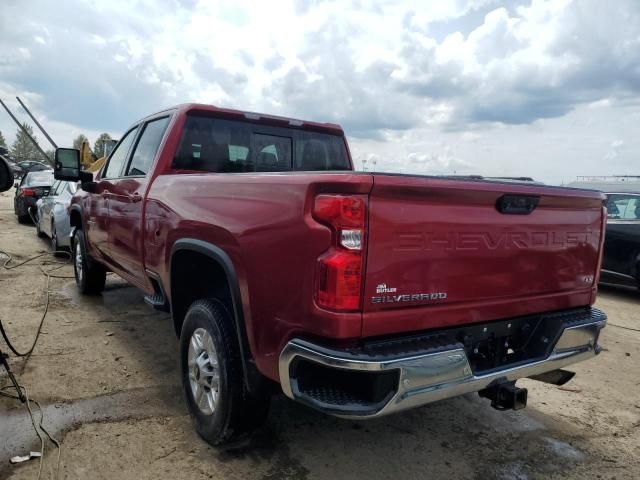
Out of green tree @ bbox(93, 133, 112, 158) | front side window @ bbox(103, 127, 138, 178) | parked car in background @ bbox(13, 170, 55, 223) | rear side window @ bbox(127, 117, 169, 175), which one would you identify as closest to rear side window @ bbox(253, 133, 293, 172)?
rear side window @ bbox(127, 117, 169, 175)

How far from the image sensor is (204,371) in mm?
2941

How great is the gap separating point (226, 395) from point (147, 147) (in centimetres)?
252

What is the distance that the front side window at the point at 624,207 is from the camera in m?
7.93

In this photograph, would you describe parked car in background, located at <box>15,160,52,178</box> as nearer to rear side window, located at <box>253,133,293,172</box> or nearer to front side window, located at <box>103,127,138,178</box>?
front side window, located at <box>103,127,138,178</box>

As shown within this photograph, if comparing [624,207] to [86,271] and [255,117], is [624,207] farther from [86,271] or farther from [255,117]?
[86,271]

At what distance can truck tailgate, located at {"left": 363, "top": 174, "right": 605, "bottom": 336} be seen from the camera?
2.13 meters

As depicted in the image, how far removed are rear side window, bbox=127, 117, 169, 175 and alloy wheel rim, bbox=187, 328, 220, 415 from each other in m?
1.68

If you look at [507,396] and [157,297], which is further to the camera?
[157,297]

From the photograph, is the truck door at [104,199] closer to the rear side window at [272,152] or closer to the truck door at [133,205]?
the truck door at [133,205]

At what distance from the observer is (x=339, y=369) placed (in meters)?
2.02

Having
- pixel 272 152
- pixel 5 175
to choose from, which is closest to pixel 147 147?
pixel 272 152

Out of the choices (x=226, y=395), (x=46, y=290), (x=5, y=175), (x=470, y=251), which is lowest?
(x=46, y=290)

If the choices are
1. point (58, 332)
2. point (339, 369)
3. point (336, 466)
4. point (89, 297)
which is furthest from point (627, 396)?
point (89, 297)

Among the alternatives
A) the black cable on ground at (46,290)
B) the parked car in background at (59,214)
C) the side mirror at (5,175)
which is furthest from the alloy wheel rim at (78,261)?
the side mirror at (5,175)
